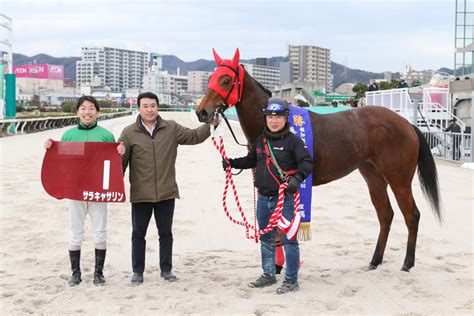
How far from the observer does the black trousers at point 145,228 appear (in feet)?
15.6

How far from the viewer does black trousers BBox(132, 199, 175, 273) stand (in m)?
4.75

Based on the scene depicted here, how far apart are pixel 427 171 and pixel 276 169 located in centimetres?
200

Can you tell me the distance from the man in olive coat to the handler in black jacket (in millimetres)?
541

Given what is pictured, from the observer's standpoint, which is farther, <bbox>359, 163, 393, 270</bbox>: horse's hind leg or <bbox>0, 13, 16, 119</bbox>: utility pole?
<bbox>0, 13, 16, 119</bbox>: utility pole

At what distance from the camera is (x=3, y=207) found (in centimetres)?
788

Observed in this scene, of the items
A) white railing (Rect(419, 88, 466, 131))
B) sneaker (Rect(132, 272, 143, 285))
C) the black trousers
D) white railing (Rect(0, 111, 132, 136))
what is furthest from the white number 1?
white railing (Rect(0, 111, 132, 136))

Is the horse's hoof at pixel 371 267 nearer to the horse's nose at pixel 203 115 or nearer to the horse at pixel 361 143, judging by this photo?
the horse at pixel 361 143

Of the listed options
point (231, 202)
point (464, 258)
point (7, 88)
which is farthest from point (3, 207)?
point (7, 88)

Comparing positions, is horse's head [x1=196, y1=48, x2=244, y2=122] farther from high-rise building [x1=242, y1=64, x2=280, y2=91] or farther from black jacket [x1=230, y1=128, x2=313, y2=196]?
high-rise building [x1=242, y1=64, x2=280, y2=91]

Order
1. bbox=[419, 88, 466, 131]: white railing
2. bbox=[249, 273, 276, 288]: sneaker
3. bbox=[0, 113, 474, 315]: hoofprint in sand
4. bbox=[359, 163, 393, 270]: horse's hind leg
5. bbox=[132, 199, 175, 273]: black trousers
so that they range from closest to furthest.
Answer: bbox=[0, 113, 474, 315]: hoofprint in sand, bbox=[249, 273, 276, 288]: sneaker, bbox=[132, 199, 175, 273]: black trousers, bbox=[359, 163, 393, 270]: horse's hind leg, bbox=[419, 88, 466, 131]: white railing

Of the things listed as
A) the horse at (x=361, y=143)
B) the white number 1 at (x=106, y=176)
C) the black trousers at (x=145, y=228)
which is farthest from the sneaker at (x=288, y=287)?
the white number 1 at (x=106, y=176)

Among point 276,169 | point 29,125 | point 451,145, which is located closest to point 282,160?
point 276,169

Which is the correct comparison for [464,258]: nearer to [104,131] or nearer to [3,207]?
[104,131]

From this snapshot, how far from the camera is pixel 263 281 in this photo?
182 inches
